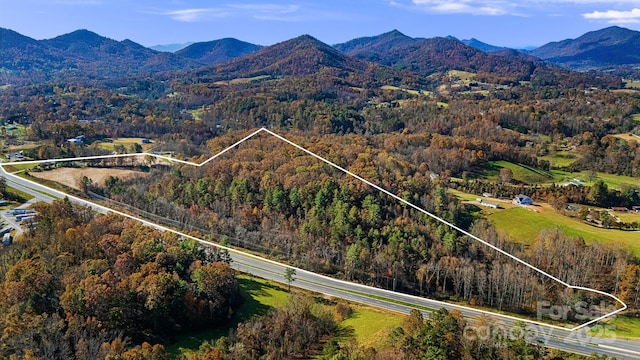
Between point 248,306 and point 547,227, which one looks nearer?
point 248,306

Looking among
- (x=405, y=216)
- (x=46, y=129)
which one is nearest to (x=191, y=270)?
(x=405, y=216)

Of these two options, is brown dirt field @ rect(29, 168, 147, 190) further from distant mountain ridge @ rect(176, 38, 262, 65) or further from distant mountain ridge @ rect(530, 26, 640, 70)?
distant mountain ridge @ rect(530, 26, 640, 70)

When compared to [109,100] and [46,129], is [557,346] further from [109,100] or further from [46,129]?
[109,100]

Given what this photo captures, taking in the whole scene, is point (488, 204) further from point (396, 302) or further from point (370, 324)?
point (370, 324)

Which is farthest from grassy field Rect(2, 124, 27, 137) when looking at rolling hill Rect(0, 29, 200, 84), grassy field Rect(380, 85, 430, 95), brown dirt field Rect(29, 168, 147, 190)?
grassy field Rect(380, 85, 430, 95)

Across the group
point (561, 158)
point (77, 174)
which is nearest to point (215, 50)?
point (561, 158)
